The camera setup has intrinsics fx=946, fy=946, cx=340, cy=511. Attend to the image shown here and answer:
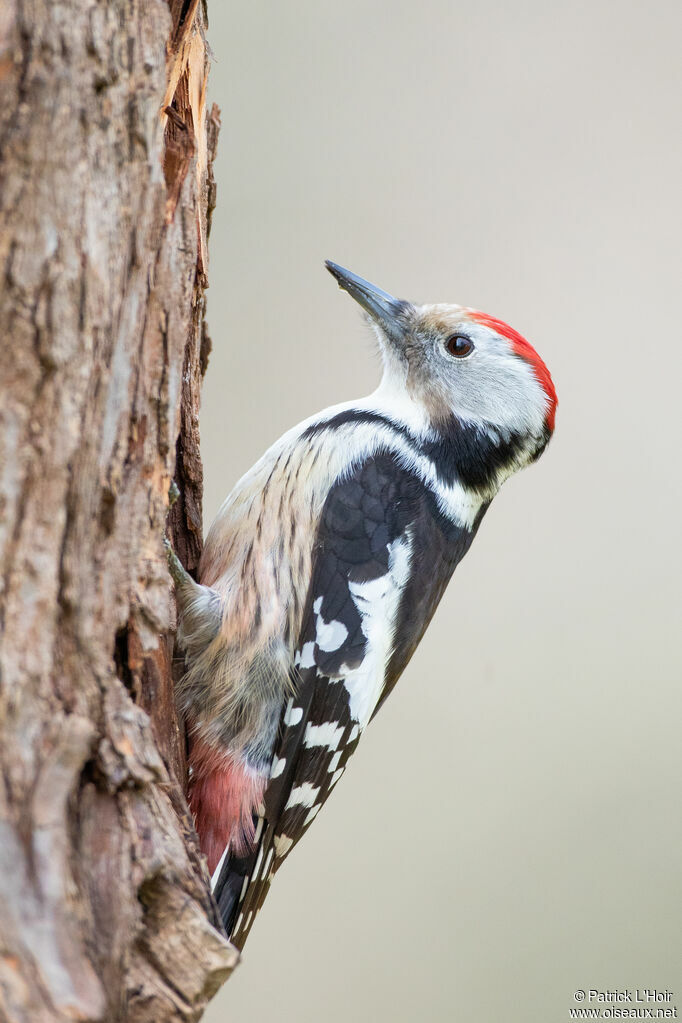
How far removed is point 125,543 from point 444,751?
201 centimetres

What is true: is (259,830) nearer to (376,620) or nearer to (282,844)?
(282,844)

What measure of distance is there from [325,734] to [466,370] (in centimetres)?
83

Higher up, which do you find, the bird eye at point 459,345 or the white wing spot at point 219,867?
the bird eye at point 459,345

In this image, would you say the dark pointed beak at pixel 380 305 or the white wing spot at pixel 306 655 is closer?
the white wing spot at pixel 306 655

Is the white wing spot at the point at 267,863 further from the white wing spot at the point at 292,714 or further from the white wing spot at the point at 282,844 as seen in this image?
the white wing spot at the point at 292,714

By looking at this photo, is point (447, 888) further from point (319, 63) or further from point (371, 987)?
point (319, 63)

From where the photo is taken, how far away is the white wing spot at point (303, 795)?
1730 mm

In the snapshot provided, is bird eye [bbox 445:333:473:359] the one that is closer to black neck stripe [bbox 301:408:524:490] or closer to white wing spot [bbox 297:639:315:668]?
black neck stripe [bbox 301:408:524:490]

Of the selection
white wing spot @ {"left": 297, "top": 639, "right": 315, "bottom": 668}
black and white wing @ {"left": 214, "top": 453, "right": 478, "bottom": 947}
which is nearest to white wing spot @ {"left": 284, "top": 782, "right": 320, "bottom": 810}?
black and white wing @ {"left": 214, "top": 453, "right": 478, "bottom": 947}

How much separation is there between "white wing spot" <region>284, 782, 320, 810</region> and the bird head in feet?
2.56

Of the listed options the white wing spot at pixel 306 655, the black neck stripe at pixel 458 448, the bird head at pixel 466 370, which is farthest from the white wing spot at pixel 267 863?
the bird head at pixel 466 370

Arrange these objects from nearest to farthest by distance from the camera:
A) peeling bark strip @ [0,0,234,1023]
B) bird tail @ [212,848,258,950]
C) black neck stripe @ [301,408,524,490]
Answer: peeling bark strip @ [0,0,234,1023]
bird tail @ [212,848,258,950]
black neck stripe @ [301,408,524,490]

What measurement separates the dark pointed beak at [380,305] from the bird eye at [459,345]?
0.11 m

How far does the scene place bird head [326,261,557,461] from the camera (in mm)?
2031
